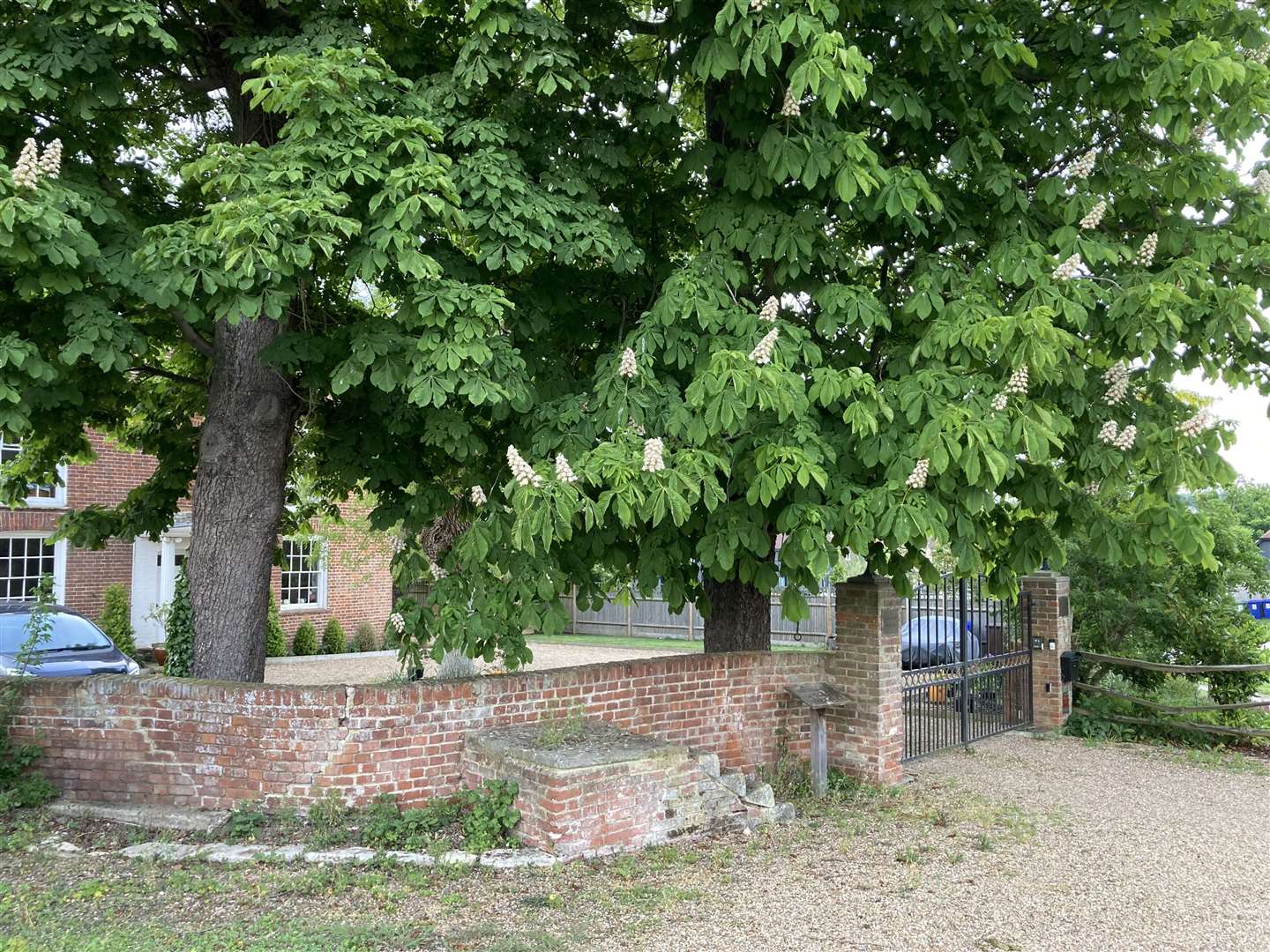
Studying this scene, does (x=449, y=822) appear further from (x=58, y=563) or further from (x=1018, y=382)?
(x=58, y=563)

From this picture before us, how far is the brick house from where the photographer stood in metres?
17.4

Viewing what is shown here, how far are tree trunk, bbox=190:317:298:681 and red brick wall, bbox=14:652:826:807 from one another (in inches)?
42.7

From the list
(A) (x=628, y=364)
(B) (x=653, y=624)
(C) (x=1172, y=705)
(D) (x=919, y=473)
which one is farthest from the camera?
(B) (x=653, y=624)

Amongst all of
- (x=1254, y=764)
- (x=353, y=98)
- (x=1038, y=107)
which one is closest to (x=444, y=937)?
(x=353, y=98)

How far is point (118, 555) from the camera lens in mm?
18625

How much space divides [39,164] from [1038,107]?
738 centimetres

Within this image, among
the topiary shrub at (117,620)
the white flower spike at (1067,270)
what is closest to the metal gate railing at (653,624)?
the topiary shrub at (117,620)

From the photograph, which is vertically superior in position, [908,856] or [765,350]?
[765,350]

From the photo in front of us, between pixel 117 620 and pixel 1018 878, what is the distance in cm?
1679

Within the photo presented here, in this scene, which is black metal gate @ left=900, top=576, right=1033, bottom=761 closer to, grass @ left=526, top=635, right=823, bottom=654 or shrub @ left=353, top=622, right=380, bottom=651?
grass @ left=526, top=635, right=823, bottom=654

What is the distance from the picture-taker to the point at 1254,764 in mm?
9922

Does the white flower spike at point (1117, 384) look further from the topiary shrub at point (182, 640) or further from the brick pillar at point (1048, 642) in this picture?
the topiary shrub at point (182, 640)

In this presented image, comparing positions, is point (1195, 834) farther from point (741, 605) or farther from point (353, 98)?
point (353, 98)

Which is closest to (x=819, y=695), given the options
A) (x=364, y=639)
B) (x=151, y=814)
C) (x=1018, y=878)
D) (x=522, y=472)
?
(x=1018, y=878)
